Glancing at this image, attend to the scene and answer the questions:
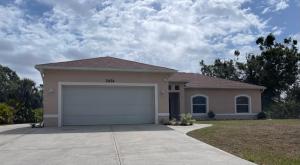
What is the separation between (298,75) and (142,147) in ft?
122

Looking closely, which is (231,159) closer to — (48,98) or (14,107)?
(48,98)

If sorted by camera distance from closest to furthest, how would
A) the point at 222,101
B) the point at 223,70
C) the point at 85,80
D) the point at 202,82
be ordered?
1. the point at 85,80
2. the point at 222,101
3. the point at 202,82
4. the point at 223,70

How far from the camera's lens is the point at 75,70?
18.7m

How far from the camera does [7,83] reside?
62969mm

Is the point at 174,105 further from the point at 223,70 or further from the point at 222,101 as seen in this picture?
the point at 223,70

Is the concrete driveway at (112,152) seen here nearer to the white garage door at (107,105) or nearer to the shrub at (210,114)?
the white garage door at (107,105)

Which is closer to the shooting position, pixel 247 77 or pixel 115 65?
pixel 115 65

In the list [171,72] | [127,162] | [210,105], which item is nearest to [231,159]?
[127,162]

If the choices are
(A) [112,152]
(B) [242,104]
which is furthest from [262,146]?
(B) [242,104]

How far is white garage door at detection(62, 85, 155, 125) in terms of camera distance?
61.9 ft

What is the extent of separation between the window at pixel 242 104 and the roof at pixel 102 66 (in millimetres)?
10800

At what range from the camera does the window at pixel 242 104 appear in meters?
28.3

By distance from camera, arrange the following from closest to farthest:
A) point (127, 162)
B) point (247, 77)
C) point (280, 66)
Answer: point (127, 162), point (280, 66), point (247, 77)

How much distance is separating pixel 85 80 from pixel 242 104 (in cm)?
1495
